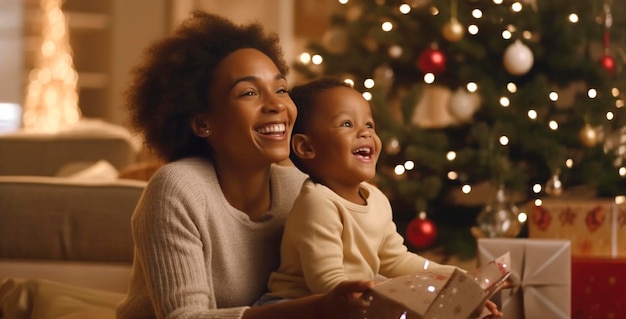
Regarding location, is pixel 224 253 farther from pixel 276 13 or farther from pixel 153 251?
pixel 276 13

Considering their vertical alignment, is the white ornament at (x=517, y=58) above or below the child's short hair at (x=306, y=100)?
below

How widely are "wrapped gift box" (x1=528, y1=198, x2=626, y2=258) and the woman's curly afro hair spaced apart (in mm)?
947

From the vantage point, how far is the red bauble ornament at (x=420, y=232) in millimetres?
3596

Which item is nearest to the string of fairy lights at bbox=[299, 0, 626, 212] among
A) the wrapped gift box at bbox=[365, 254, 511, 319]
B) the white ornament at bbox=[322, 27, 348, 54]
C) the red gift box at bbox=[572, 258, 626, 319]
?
the white ornament at bbox=[322, 27, 348, 54]

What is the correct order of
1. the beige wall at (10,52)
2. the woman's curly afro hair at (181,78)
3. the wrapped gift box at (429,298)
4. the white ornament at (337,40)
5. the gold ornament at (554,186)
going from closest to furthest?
the wrapped gift box at (429,298) → the woman's curly afro hair at (181,78) → the gold ornament at (554,186) → the white ornament at (337,40) → the beige wall at (10,52)

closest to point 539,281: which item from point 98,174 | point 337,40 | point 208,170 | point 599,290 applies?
point 599,290

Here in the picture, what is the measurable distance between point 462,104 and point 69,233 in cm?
162

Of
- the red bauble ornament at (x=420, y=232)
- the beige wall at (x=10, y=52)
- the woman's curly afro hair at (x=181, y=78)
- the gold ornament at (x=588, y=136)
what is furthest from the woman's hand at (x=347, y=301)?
the beige wall at (x=10, y=52)

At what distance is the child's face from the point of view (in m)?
1.62

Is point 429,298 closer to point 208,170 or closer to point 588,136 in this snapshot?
point 208,170

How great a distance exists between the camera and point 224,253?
163 cm

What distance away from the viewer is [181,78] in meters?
1.66

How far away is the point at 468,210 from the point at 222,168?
7.35ft

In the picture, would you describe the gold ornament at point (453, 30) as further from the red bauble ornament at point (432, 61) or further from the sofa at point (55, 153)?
the sofa at point (55, 153)
